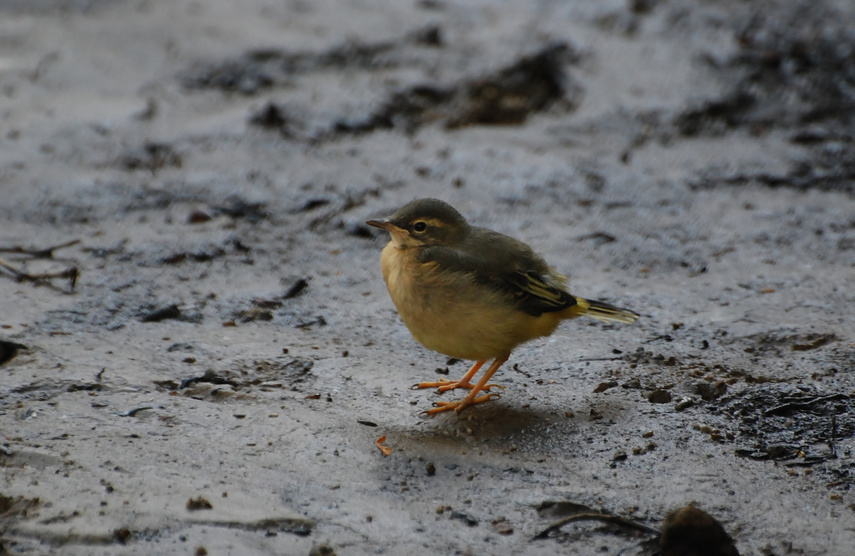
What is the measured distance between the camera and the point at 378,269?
6930 millimetres

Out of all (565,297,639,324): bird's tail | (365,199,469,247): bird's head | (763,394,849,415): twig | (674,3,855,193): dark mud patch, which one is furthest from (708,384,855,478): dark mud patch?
(674,3,855,193): dark mud patch

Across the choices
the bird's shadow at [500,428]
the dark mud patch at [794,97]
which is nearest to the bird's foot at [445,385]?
the bird's shadow at [500,428]

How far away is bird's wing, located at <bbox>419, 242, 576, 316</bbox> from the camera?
→ 5.12 meters

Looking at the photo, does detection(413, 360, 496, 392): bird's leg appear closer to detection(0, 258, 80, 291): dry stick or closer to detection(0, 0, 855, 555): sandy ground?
detection(0, 0, 855, 555): sandy ground

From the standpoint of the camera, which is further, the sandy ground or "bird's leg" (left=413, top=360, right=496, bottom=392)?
"bird's leg" (left=413, top=360, right=496, bottom=392)

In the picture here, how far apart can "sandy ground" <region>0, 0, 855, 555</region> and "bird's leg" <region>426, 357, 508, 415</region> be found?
7 centimetres

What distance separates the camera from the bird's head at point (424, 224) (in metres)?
5.31

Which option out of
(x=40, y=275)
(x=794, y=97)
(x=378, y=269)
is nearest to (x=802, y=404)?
(x=378, y=269)

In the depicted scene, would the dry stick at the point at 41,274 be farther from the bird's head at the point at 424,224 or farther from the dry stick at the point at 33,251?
the bird's head at the point at 424,224

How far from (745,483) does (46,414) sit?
355 centimetres

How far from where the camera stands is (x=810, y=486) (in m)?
4.28

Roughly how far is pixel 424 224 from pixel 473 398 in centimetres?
107

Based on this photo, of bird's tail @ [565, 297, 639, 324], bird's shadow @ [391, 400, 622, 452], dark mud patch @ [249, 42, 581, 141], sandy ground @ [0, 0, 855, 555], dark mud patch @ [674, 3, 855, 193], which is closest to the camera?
sandy ground @ [0, 0, 855, 555]

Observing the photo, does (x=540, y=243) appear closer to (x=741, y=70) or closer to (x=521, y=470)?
(x=521, y=470)
